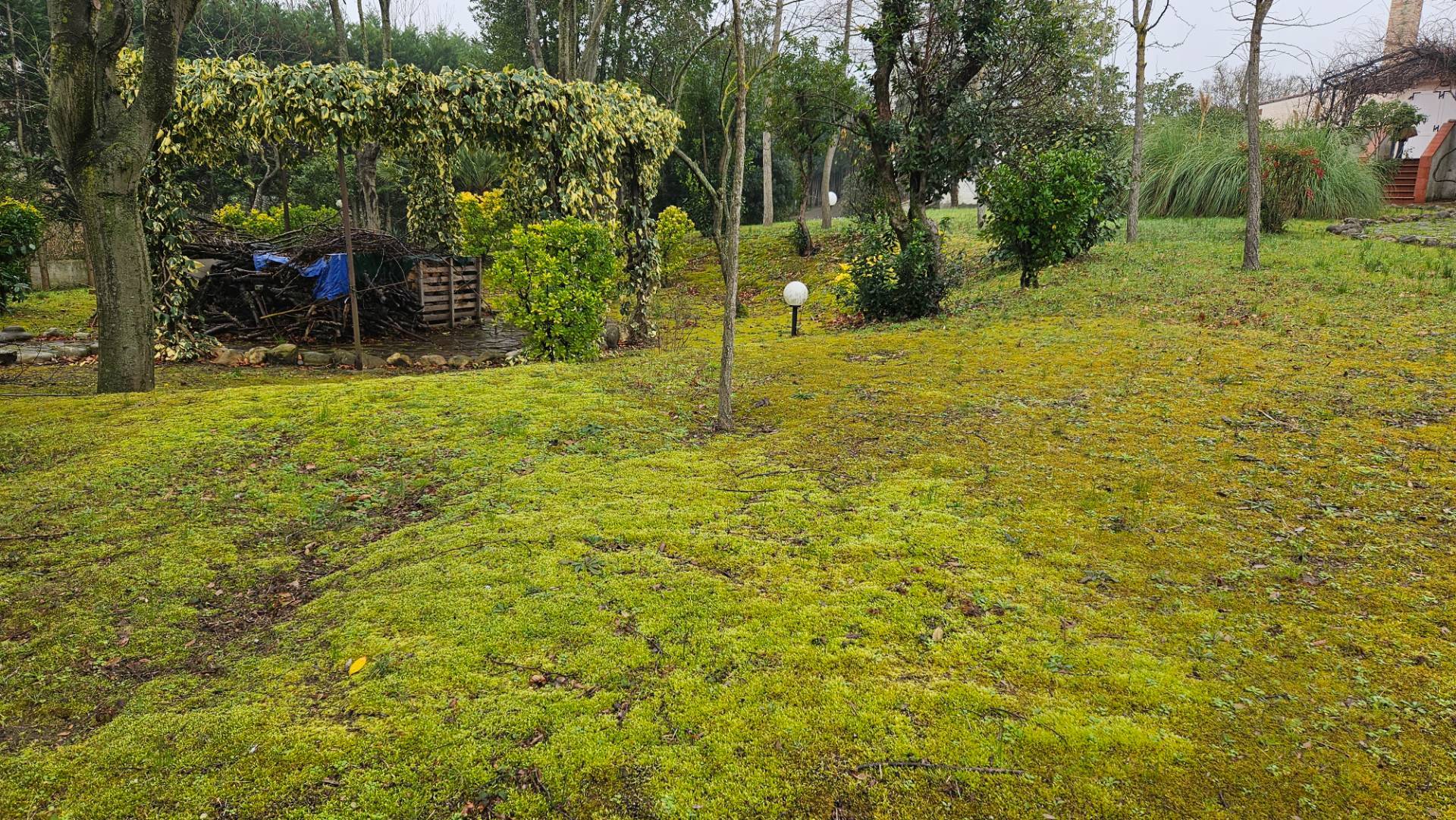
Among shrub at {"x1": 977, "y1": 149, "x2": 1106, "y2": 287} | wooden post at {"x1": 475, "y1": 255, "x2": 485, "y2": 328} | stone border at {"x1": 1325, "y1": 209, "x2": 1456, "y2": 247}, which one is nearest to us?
shrub at {"x1": 977, "y1": 149, "x2": 1106, "y2": 287}

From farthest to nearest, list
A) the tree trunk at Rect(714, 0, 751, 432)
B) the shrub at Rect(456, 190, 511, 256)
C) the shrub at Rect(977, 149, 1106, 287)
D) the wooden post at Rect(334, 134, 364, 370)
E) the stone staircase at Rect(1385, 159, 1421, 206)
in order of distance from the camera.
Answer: the shrub at Rect(456, 190, 511, 256) < the stone staircase at Rect(1385, 159, 1421, 206) < the shrub at Rect(977, 149, 1106, 287) < the wooden post at Rect(334, 134, 364, 370) < the tree trunk at Rect(714, 0, 751, 432)

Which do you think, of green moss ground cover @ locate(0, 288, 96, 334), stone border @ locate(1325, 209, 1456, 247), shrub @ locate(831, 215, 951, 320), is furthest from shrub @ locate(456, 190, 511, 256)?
stone border @ locate(1325, 209, 1456, 247)

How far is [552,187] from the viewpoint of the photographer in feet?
30.1

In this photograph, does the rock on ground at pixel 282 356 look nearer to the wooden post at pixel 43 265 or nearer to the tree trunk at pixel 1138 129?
the wooden post at pixel 43 265

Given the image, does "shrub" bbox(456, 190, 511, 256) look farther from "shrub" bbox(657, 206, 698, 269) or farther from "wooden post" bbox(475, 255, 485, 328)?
"shrub" bbox(657, 206, 698, 269)

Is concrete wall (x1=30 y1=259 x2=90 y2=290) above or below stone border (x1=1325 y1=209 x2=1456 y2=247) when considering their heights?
below

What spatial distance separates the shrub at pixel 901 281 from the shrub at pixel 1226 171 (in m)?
6.93

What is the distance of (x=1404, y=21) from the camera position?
20.0 m

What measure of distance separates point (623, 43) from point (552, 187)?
56.9 ft

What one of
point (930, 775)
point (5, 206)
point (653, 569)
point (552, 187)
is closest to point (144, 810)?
point (653, 569)

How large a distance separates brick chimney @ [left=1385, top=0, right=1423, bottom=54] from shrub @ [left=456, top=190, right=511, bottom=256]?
23.7 meters

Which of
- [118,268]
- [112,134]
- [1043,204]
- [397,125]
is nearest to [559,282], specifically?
[397,125]

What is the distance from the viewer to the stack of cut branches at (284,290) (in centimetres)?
1037

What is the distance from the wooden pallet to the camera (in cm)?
1170
